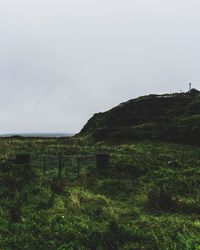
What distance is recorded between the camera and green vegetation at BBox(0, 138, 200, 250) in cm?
1474

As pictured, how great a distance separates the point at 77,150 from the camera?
3894 cm

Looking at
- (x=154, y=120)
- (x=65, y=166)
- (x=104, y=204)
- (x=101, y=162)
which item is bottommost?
(x=104, y=204)

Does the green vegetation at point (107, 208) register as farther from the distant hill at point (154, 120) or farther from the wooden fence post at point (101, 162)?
the distant hill at point (154, 120)

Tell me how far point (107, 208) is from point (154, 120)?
39.0 metres

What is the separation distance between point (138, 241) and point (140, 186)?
9.74 meters

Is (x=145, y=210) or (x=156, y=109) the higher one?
(x=156, y=109)

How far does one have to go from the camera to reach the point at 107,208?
18.6 m

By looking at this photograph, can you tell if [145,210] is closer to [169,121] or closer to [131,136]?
[131,136]

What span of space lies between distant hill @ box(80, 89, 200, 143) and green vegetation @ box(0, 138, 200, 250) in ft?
56.4

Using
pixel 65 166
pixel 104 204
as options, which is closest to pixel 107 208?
pixel 104 204

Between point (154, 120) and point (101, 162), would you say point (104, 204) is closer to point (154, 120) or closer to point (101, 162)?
point (101, 162)

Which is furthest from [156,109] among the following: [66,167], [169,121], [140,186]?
[140,186]

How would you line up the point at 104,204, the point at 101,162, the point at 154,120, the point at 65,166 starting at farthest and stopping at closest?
the point at 154,120 < the point at 65,166 < the point at 101,162 < the point at 104,204

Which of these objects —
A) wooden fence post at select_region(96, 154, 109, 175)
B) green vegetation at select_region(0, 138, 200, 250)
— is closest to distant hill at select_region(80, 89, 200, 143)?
green vegetation at select_region(0, 138, 200, 250)
